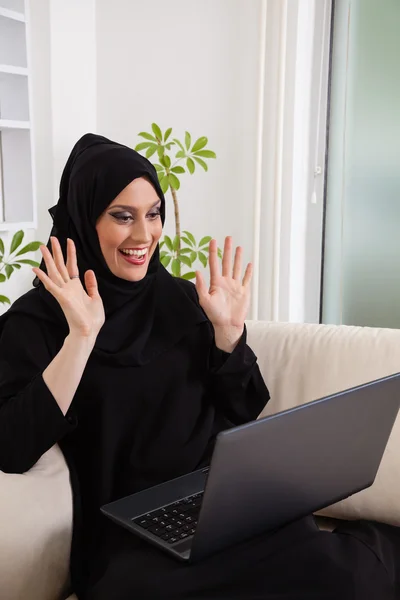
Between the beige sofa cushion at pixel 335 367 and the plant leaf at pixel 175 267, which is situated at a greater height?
the plant leaf at pixel 175 267

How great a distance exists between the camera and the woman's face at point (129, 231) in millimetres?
1598

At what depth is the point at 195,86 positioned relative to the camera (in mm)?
3340

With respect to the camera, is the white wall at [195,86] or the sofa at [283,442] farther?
the white wall at [195,86]

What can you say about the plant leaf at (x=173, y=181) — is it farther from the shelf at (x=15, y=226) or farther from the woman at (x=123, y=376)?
the woman at (x=123, y=376)

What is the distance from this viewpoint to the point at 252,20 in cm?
315

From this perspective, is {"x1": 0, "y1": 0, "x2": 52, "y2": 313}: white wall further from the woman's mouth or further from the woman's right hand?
the woman's right hand

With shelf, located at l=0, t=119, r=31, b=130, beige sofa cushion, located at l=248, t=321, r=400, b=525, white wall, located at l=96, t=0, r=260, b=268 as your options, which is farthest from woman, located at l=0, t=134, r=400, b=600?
white wall, located at l=96, t=0, r=260, b=268

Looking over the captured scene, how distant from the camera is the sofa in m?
1.35

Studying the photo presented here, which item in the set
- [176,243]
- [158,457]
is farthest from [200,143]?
[158,457]

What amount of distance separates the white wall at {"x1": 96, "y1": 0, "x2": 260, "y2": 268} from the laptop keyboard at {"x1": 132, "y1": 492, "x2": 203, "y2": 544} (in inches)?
79.9

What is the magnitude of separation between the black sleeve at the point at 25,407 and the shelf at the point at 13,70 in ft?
4.97

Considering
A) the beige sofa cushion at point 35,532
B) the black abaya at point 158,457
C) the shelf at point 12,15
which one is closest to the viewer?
the black abaya at point 158,457

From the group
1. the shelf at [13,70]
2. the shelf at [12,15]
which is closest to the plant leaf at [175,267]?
the shelf at [13,70]

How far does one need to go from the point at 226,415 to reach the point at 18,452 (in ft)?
1.58
